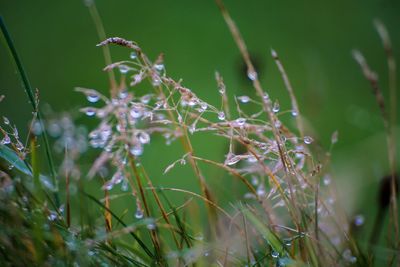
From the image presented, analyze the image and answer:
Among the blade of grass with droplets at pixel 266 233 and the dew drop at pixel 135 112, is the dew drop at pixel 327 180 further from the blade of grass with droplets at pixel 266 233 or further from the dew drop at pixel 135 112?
the dew drop at pixel 135 112

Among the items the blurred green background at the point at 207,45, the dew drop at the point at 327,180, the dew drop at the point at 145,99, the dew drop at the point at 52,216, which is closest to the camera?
the dew drop at the point at 52,216

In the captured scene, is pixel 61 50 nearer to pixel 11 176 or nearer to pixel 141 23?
pixel 141 23

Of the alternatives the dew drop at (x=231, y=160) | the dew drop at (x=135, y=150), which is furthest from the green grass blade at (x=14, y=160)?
the dew drop at (x=231, y=160)

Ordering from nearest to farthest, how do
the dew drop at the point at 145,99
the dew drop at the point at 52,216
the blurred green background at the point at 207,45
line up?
1. the dew drop at the point at 52,216
2. the dew drop at the point at 145,99
3. the blurred green background at the point at 207,45

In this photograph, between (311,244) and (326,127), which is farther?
(326,127)

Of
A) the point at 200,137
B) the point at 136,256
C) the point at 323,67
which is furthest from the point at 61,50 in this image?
the point at 136,256

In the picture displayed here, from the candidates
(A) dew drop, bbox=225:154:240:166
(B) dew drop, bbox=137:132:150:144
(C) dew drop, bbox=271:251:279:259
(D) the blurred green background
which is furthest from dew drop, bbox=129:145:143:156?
(D) the blurred green background

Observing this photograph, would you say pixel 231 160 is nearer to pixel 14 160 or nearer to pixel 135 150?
pixel 135 150

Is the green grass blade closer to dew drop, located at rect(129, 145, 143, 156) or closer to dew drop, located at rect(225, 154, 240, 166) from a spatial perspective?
dew drop, located at rect(129, 145, 143, 156)
